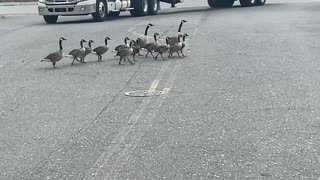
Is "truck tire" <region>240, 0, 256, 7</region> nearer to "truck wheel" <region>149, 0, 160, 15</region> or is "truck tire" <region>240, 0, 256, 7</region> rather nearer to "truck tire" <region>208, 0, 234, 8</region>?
"truck tire" <region>208, 0, 234, 8</region>

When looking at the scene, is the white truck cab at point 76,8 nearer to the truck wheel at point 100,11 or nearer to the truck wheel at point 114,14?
the truck wheel at point 100,11

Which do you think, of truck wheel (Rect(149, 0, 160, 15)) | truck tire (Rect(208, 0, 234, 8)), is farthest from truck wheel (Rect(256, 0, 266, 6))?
truck wheel (Rect(149, 0, 160, 15))

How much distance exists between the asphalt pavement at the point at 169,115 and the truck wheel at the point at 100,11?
31.5 ft

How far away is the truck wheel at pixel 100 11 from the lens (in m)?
25.7

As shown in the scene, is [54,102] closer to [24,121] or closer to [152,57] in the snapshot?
[24,121]

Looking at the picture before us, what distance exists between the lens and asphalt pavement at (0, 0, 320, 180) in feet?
21.3

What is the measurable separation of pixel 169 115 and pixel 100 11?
1765 centimetres

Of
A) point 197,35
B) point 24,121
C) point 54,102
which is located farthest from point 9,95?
point 197,35

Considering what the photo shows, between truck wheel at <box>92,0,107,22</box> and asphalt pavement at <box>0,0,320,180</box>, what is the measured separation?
961 cm

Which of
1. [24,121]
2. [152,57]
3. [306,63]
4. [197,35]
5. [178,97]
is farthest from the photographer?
[197,35]

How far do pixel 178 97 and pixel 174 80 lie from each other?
149cm

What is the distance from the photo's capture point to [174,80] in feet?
37.2

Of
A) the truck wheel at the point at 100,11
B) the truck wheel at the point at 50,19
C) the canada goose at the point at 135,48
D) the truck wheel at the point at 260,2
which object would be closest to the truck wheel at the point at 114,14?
the truck wheel at the point at 100,11

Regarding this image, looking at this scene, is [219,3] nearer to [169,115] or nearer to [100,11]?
[100,11]
